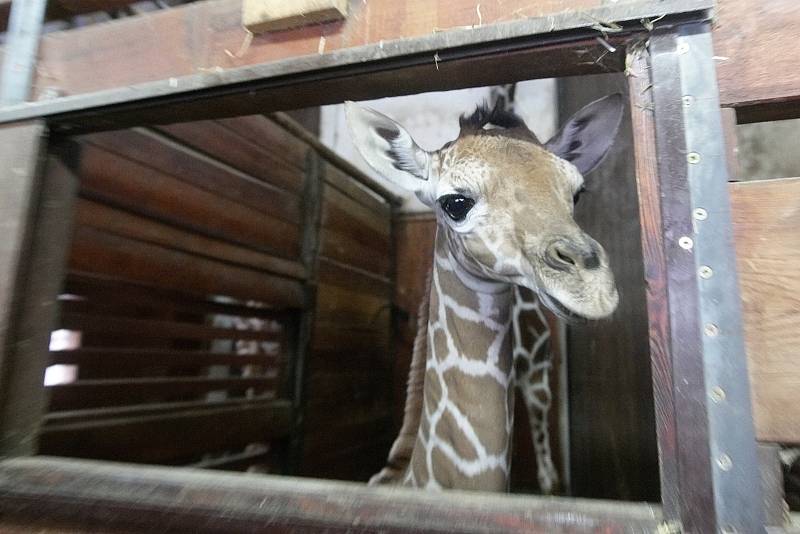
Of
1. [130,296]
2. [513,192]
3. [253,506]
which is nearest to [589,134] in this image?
[513,192]

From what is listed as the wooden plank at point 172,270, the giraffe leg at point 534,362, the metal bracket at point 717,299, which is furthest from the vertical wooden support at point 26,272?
the giraffe leg at point 534,362

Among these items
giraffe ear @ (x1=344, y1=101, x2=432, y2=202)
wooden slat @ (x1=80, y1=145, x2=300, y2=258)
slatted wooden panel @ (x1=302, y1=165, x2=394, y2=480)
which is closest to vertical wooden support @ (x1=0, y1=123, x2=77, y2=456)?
wooden slat @ (x1=80, y1=145, x2=300, y2=258)

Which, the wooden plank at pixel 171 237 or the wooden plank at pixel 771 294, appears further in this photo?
the wooden plank at pixel 171 237

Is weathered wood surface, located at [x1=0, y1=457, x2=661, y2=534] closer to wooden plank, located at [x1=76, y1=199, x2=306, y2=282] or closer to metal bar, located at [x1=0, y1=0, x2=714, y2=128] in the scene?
metal bar, located at [x1=0, y1=0, x2=714, y2=128]

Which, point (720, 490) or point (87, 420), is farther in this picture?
point (87, 420)

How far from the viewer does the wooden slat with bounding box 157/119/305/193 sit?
6.43ft

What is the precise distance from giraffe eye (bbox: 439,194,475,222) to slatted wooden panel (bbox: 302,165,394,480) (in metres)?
1.50

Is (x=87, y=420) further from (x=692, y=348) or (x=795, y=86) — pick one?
(x=795, y=86)

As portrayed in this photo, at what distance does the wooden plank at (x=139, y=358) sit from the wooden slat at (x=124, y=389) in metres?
0.06

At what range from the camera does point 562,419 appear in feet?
8.63

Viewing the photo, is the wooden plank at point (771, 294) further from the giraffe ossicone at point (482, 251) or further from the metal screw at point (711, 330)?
the giraffe ossicone at point (482, 251)

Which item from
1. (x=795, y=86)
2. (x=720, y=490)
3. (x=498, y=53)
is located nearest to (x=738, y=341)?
(x=720, y=490)

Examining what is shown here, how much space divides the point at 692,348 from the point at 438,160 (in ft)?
2.90

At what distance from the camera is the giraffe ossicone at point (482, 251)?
1080mm
